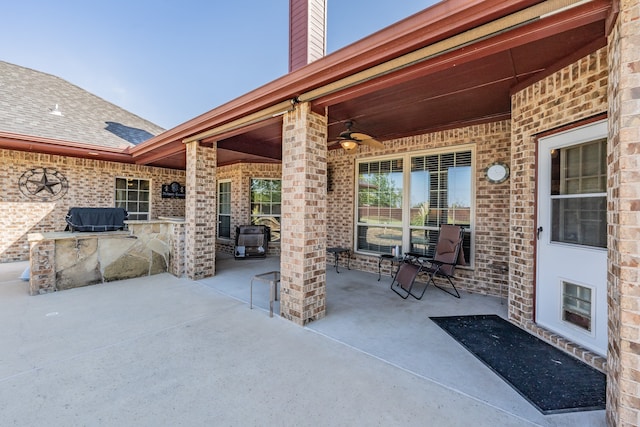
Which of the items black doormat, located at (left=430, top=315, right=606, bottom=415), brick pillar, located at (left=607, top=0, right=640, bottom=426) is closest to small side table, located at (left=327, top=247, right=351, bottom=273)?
black doormat, located at (left=430, top=315, right=606, bottom=415)

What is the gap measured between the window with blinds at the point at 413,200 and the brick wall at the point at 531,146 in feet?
4.46

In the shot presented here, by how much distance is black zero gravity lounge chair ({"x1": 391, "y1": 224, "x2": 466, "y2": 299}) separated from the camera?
4.31 meters

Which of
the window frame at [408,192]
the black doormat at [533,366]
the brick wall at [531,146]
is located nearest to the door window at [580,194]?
the brick wall at [531,146]

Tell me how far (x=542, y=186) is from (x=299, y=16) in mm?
6293

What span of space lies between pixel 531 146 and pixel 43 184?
10054mm

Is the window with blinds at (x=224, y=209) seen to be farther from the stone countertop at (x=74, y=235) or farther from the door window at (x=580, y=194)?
the door window at (x=580, y=194)

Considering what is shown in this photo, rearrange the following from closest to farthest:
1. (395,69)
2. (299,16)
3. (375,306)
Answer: (395,69) < (375,306) < (299,16)

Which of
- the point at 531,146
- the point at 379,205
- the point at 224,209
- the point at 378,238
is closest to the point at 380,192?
the point at 379,205

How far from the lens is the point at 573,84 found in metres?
2.64

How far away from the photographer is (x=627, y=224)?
1.50 meters

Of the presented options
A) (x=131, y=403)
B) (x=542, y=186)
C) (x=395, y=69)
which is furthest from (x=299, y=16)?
(x=131, y=403)

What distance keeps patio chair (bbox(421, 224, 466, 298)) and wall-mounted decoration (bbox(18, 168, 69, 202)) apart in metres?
8.93

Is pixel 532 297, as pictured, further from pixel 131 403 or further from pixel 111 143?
pixel 111 143

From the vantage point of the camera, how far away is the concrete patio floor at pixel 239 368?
1.85 meters
